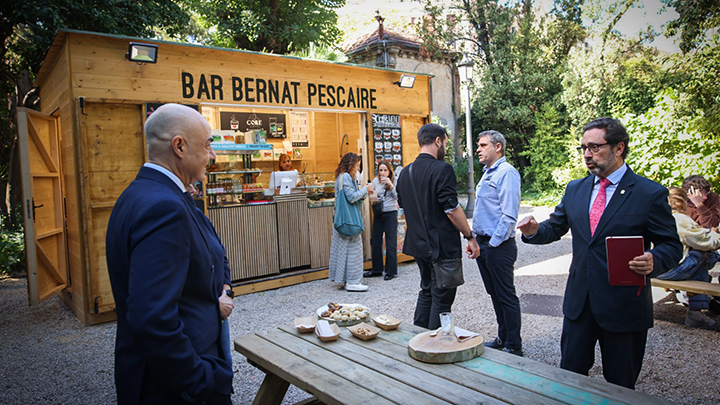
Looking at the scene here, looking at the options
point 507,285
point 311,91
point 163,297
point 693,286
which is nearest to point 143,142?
point 311,91

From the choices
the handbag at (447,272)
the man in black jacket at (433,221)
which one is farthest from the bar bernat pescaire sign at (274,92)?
the handbag at (447,272)

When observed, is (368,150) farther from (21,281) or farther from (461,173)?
(461,173)

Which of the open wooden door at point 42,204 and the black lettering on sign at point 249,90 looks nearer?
the open wooden door at point 42,204

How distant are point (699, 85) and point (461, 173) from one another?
13372mm

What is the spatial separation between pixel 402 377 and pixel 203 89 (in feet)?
17.5

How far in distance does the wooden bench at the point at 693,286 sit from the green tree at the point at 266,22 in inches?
615

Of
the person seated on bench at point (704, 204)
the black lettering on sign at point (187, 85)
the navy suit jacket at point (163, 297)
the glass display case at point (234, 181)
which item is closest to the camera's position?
the navy suit jacket at point (163, 297)

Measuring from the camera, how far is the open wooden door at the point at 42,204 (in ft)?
18.7

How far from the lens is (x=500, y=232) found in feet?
13.1

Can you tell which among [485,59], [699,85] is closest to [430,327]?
[699,85]

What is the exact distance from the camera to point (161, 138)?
173cm

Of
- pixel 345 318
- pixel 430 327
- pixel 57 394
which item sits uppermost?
pixel 345 318

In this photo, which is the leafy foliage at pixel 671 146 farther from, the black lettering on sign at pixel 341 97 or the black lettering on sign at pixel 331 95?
the black lettering on sign at pixel 331 95

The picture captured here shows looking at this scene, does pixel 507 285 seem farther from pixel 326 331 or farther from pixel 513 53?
pixel 513 53
